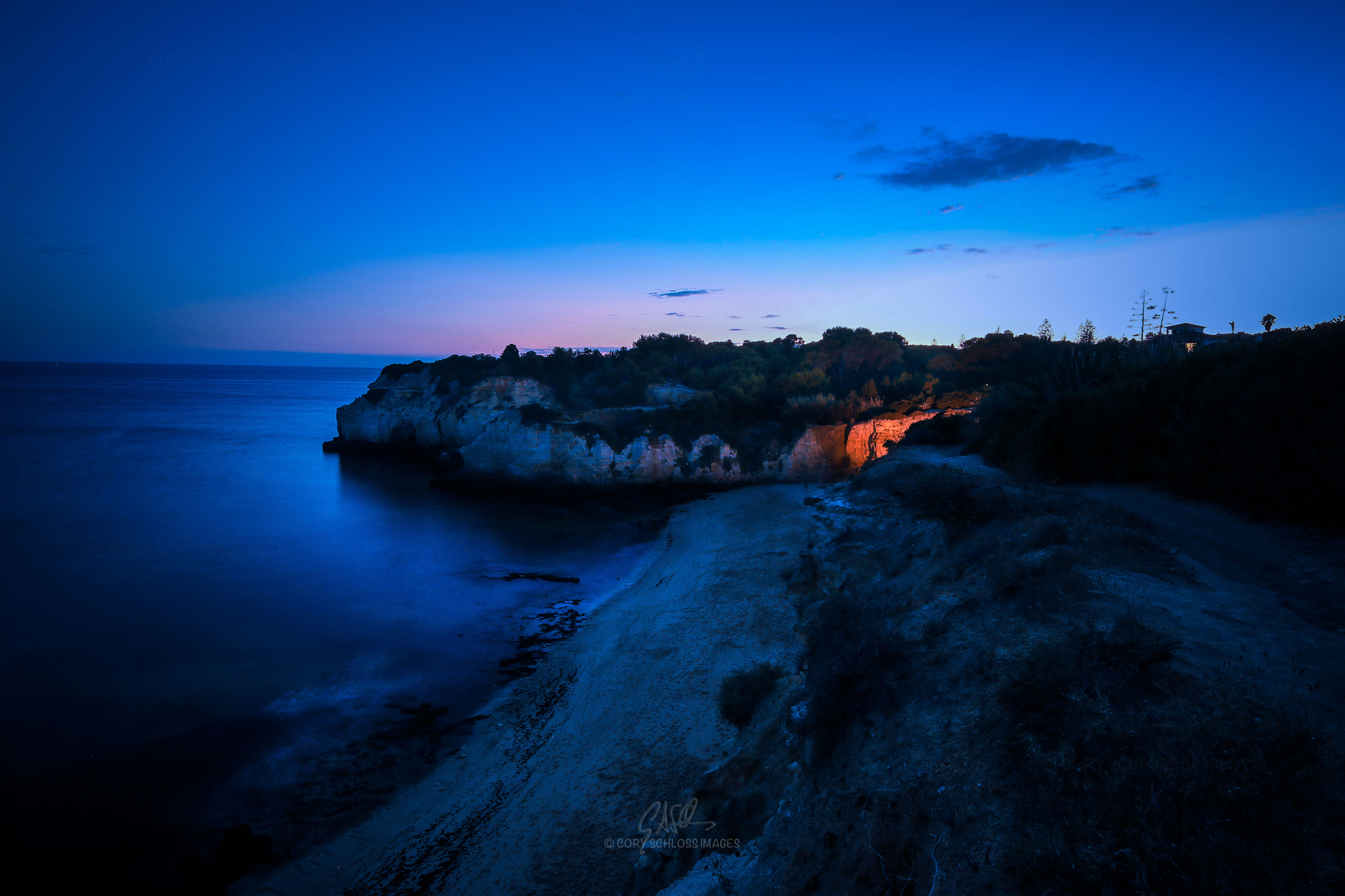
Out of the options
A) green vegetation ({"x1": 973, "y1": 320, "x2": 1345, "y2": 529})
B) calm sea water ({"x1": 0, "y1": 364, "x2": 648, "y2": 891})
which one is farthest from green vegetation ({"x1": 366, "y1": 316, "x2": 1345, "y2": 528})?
calm sea water ({"x1": 0, "y1": 364, "x2": 648, "y2": 891})

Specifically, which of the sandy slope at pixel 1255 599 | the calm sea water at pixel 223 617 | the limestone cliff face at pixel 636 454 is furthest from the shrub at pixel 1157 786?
the limestone cliff face at pixel 636 454

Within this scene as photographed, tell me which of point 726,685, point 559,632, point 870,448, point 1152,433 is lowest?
point 559,632

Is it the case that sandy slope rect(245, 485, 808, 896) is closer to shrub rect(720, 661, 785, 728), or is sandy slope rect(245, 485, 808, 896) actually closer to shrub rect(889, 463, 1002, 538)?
shrub rect(720, 661, 785, 728)

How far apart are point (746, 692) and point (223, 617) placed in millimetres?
14748

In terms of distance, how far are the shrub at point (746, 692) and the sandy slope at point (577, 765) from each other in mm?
273

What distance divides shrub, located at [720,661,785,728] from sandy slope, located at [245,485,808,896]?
0.27 m

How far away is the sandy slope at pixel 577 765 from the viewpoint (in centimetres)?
727

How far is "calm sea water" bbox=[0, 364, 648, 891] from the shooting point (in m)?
9.41

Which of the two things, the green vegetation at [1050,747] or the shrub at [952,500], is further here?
the shrub at [952,500]

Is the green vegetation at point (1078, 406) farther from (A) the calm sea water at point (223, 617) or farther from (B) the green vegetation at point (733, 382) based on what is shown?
(A) the calm sea water at point (223, 617)

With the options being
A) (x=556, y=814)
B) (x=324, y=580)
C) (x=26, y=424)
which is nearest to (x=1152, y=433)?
(x=556, y=814)

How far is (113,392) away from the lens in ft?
312

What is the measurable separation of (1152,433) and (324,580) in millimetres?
22568

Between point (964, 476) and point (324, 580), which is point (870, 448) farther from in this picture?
point (324, 580)
